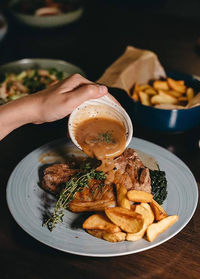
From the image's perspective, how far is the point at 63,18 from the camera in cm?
415

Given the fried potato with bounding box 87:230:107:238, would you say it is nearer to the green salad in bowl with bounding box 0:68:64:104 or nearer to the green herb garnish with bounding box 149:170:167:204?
the green herb garnish with bounding box 149:170:167:204

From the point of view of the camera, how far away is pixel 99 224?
1792 mm

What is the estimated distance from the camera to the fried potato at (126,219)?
5.67ft

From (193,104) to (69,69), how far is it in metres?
1.38

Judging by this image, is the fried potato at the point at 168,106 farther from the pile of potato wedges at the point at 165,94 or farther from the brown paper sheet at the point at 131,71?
the brown paper sheet at the point at 131,71

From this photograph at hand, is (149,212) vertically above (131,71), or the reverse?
(131,71)

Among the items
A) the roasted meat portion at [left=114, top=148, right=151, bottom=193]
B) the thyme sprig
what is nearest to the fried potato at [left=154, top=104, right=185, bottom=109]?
the roasted meat portion at [left=114, top=148, right=151, bottom=193]

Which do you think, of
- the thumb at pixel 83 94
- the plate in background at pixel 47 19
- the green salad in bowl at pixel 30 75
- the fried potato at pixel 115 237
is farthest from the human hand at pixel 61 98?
the plate in background at pixel 47 19

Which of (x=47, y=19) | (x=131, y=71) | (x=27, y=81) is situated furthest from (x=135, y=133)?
(x=47, y=19)

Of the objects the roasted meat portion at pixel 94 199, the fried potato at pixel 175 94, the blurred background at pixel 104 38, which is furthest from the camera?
the blurred background at pixel 104 38

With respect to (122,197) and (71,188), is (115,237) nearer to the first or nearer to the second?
(122,197)

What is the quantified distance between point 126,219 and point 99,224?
136 mm

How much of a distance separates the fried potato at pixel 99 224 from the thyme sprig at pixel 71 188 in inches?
5.6

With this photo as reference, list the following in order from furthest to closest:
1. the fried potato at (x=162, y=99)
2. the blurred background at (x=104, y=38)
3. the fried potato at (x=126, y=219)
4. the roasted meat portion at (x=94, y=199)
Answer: the blurred background at (x=104, y=38)
the fried potato at (x=162, y=99)
the roasted meat portion at (x=94, y=199)
the fried potato at (x=126, y=219)
